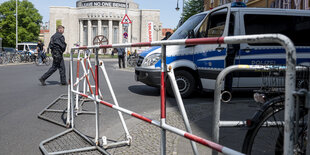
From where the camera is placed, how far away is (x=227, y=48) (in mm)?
6984

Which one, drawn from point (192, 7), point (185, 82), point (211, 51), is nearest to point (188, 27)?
point (211, 51)

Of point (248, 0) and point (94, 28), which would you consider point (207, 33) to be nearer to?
point (248, 0)


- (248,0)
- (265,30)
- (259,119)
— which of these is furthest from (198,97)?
(248,0)

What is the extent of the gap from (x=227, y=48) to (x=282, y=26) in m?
1.59

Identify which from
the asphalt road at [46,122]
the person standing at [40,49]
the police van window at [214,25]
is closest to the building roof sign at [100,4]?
the person standing at [40,49]

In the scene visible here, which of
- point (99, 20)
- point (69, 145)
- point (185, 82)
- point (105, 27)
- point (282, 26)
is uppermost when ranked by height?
point (99, 20)

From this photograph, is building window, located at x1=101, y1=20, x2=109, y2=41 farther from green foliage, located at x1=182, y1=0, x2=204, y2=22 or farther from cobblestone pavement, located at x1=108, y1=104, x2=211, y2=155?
cobblestone pavement, located at x1=108, y1=104, x2=211, y2=155

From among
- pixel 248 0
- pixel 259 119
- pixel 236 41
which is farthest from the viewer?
pixel 248 0

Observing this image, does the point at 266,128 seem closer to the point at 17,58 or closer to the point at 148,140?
the point at 148,140

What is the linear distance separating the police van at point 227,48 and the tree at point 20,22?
61102mm

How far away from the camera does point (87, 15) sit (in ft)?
265

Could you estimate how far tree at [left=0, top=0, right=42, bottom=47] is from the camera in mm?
62000

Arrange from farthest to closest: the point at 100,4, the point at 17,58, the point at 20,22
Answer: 1. the point at 100,4
2. the point at 20,22
3. the point at 17,58

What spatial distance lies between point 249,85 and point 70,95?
158 inches
